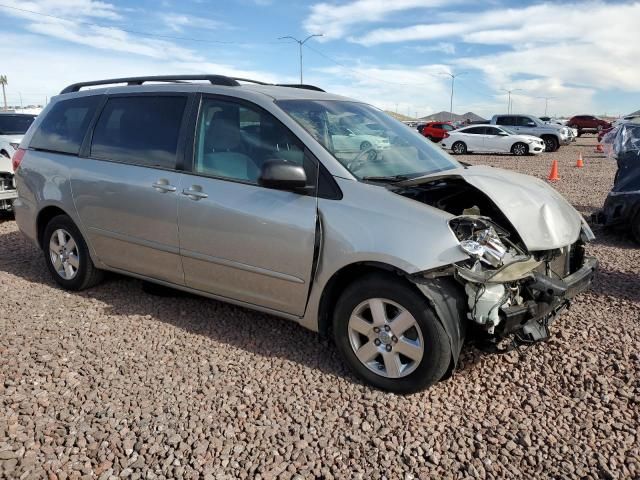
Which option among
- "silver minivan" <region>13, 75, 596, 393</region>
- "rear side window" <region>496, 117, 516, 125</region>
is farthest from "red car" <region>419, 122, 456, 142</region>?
"silver minivan" <region>13, 75, 596, 393</region>

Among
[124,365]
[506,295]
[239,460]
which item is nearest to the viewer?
[239,460]

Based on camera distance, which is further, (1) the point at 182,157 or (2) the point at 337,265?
(1) the point at 182,157

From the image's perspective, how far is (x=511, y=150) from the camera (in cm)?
2336

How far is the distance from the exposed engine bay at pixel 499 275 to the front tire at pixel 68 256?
10.2ft

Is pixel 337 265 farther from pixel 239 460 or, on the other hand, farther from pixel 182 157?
pixel 182 157

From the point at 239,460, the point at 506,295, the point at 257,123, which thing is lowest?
the point at 239,460

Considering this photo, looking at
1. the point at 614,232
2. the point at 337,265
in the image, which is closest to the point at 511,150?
the point at 614,232

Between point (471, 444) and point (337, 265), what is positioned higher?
point (337, 265)

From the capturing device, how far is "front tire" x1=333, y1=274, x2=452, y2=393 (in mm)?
3055

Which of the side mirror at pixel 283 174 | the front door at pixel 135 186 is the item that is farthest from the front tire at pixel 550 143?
the side mirror at pixel 283 174

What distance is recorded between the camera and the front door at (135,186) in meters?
4.08

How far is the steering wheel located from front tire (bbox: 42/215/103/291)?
2.74m

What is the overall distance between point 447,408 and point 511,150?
2224cm

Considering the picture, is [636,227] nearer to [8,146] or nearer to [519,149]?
[8,146]
